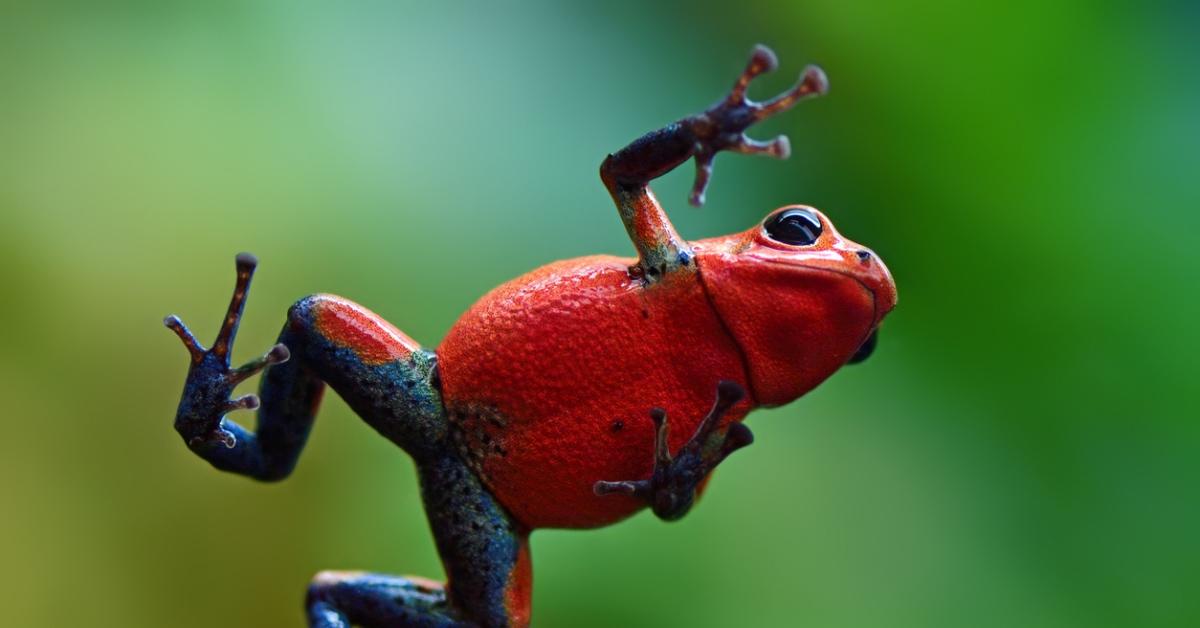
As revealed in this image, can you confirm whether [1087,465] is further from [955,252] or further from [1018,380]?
[955,252]

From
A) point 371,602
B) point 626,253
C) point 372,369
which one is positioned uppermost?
point 372,369

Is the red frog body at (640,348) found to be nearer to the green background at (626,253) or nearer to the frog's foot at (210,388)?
the frog's foot at (210,388)

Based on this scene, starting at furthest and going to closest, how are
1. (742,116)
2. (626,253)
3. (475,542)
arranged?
(626,253), (475,542), (742,116)

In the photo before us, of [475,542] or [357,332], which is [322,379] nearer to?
[357,332]

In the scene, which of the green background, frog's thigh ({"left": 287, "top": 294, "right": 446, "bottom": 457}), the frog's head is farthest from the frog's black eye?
the green background

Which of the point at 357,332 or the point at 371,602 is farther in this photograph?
the point at 371,602

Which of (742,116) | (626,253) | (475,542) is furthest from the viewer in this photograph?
(626,253)

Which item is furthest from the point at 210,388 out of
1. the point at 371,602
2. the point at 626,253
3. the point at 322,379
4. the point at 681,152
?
the point at 626,253

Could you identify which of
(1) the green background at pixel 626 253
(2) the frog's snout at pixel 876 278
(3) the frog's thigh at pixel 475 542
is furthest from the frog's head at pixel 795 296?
(1) the green background at pixel 626 253
